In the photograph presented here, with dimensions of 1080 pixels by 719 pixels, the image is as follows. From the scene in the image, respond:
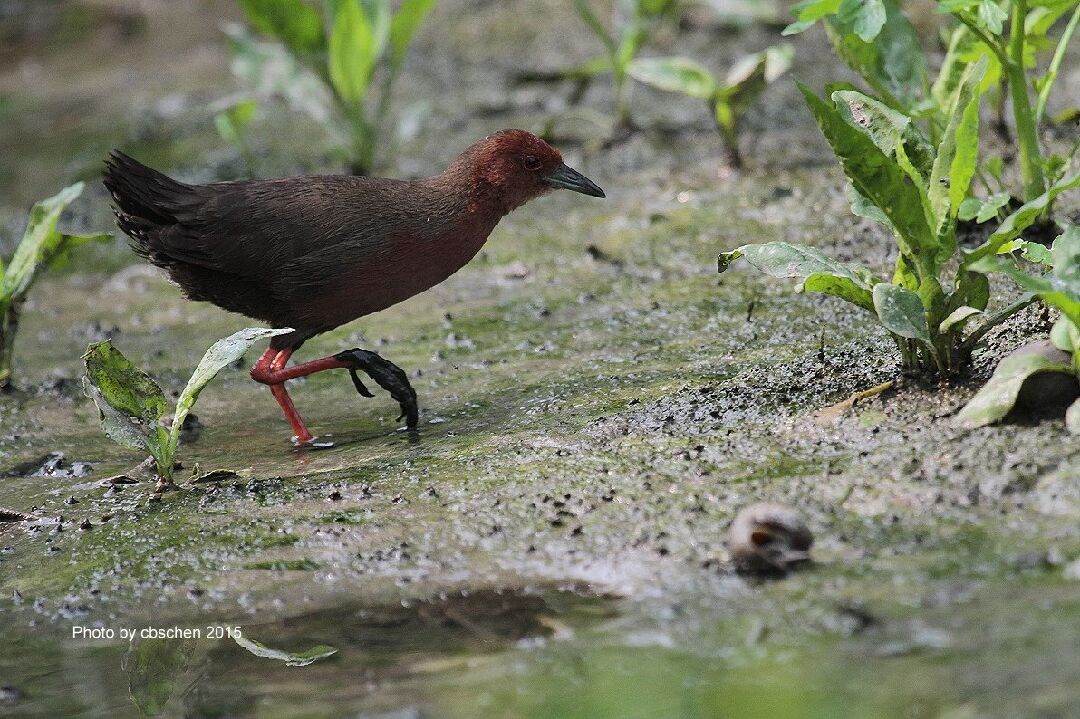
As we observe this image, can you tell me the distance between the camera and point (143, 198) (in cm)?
495

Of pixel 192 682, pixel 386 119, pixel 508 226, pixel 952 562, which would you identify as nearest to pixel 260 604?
pixel 192 682

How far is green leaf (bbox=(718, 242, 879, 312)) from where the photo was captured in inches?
145

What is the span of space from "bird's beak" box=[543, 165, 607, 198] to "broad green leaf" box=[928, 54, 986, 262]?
6.10 feet

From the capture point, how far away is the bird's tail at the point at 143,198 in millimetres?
4941

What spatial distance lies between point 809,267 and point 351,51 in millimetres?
3988

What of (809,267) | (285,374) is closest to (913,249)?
(809,267)

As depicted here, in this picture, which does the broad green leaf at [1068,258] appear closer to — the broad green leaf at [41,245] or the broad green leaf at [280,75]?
the broad green leaf at [41,245]

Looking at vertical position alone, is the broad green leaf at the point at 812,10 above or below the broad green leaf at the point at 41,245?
above

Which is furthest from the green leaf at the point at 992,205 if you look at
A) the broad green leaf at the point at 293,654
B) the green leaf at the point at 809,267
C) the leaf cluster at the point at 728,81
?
the leaf cluster at the point at 728,81

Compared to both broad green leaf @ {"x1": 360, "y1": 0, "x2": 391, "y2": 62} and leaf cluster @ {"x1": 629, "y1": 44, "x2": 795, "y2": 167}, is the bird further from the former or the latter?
broad green leaf @ {"x1": 360, "y1": 0, "x2": 391, "y2": 62}

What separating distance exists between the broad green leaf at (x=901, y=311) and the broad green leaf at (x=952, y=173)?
0.19 meters

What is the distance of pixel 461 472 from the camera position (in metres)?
3.95

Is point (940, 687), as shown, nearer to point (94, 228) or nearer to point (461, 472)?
point (461, 472)

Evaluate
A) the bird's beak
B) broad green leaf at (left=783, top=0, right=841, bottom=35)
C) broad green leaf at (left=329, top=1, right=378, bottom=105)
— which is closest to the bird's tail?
the bird's beak
